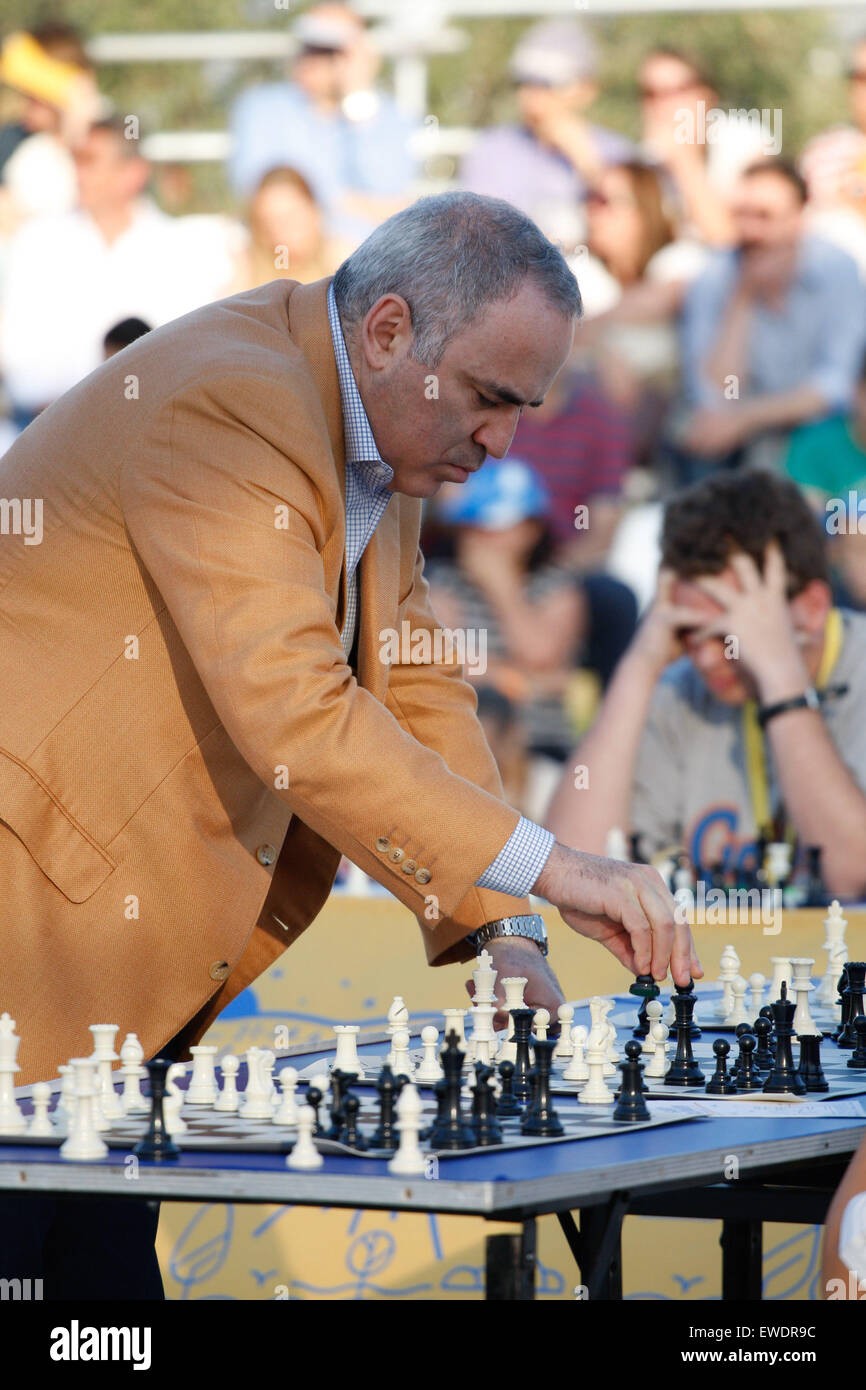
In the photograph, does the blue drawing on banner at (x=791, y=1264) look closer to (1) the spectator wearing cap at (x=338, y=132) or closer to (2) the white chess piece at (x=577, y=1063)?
(2) the white chess piece at (x=577, y=1063)

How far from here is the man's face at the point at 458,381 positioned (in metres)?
2.41

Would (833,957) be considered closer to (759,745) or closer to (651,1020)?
(651,1020)

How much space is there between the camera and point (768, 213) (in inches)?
269

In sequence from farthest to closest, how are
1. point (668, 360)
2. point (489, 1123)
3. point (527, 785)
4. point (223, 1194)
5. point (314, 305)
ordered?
point (668, 360) → point (527, 785) → point (314, 305) → point (489, 1123) → point (223, 1194)

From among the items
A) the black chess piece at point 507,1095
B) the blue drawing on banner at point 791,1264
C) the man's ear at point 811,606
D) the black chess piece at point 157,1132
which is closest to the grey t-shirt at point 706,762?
the man's ear at point 811,606

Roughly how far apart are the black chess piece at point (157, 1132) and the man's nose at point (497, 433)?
0.98 meters

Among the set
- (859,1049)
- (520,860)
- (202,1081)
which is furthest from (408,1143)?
(859,1049)

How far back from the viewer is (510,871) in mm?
2312

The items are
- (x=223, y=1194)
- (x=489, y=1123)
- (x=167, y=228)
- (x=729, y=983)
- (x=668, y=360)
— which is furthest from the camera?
(x=167, y=228)

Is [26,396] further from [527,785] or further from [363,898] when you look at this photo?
[363,898]

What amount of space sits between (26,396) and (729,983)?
5557 mm

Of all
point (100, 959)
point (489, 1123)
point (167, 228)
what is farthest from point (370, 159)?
point (489, 1123)

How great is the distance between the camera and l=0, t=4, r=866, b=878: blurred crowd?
22.2ft

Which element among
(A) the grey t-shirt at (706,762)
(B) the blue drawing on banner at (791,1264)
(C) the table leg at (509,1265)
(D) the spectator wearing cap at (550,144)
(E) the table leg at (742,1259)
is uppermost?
(D) the spectator wearing cap at (550,144)
